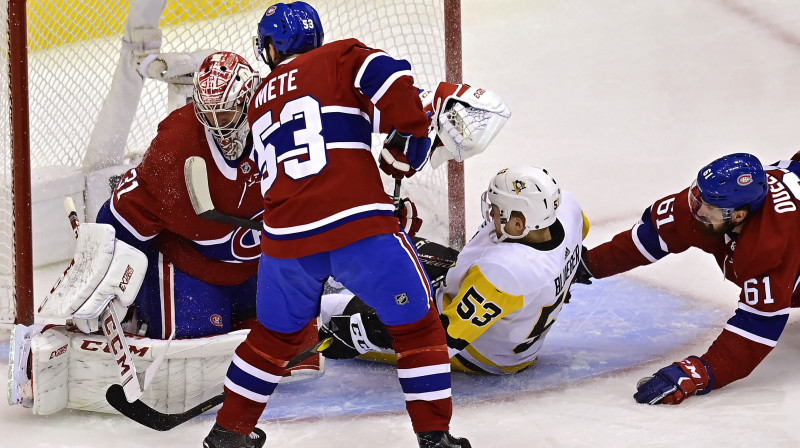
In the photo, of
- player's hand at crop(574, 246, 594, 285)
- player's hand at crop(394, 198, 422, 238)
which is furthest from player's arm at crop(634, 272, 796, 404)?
player's hand at crop(394, 198, 422, 238)

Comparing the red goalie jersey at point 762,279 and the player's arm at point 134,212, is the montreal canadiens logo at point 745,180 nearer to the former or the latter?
the red goalie jersey at point 762,279

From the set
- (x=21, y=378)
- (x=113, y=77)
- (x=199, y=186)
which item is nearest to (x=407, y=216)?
(x=199, y=186)

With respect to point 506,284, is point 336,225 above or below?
above

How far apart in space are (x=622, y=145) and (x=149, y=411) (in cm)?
275

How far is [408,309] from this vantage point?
239cm

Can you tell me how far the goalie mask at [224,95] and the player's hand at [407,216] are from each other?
45 centimetres

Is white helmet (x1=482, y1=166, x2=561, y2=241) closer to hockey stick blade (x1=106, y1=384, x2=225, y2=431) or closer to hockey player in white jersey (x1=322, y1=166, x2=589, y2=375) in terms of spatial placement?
hockey player in white jersey (x1=322, y1=166, x2=589, y2=375)

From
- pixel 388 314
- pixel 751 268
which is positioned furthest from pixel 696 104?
pixel 388 314

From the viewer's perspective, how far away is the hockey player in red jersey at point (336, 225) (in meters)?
2.36

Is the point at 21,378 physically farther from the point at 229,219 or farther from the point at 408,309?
the point at 408,309

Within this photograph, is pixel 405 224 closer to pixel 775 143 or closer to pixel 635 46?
pixel 775 143

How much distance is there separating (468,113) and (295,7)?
1.63 feet

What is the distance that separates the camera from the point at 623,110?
5078mm

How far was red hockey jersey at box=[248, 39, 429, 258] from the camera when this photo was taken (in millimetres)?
2357
